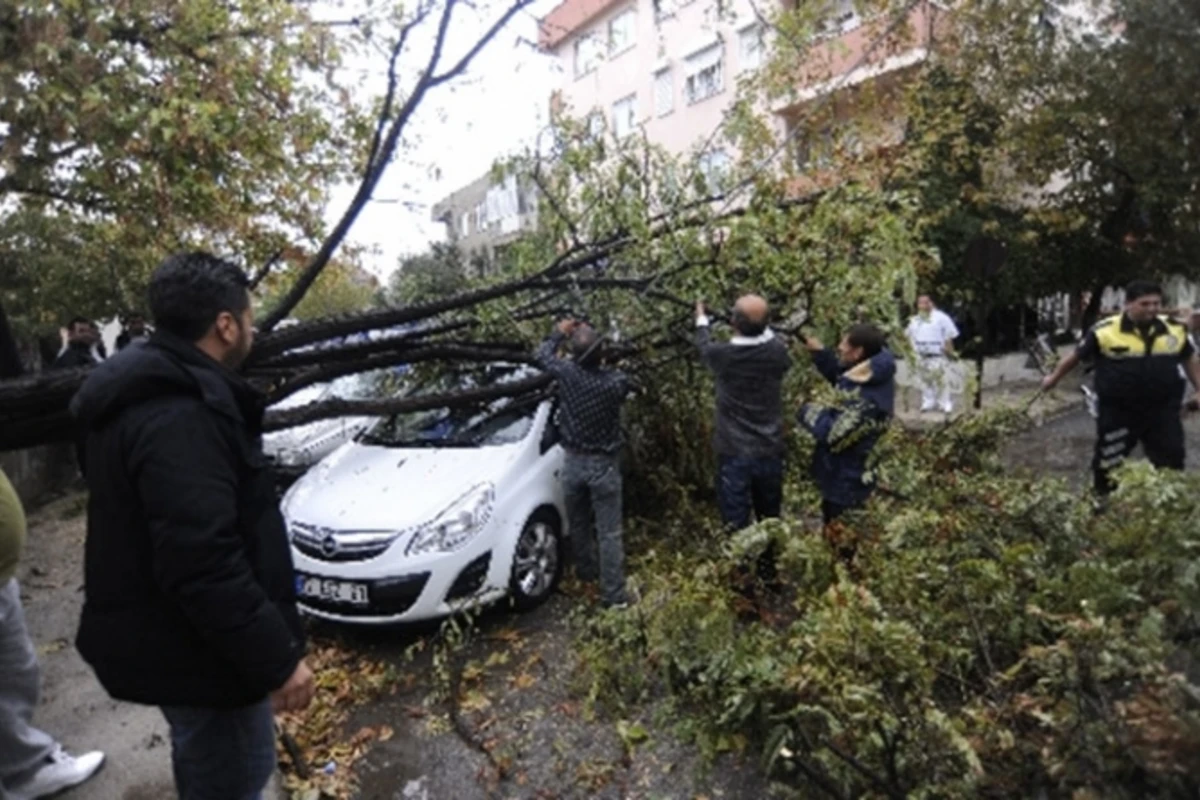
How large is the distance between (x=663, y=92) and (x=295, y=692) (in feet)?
86.5

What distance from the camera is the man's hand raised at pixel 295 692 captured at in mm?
2064

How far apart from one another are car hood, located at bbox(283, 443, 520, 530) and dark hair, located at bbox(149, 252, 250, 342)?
8.81ft

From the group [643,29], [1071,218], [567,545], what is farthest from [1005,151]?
[643,29]

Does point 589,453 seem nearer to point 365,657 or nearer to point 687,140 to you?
point 365,657

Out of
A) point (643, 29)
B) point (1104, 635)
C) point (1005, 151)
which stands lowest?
point (1104, 635)

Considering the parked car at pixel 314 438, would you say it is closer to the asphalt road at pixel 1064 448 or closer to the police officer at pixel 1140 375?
the police officer at pixel 1140 375

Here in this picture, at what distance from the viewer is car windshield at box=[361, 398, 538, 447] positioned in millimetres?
5629

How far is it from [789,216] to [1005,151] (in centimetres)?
1011

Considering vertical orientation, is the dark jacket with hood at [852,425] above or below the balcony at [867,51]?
below

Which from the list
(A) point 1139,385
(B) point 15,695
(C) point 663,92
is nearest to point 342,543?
(B) point 15,695

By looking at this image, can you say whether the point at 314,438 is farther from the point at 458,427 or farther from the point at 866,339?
the point at 866,339

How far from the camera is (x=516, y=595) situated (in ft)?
16.7

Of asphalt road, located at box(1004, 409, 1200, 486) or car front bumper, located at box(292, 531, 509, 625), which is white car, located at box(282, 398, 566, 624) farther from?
asphalt road, located at box(1004, 409, 1200, 486)

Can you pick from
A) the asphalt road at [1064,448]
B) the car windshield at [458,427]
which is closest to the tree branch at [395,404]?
the car windshield at [458,427]
